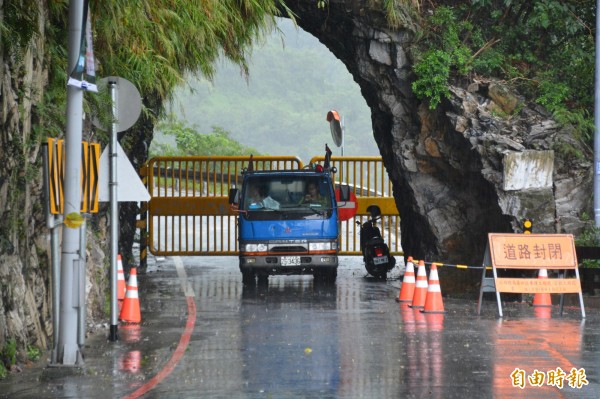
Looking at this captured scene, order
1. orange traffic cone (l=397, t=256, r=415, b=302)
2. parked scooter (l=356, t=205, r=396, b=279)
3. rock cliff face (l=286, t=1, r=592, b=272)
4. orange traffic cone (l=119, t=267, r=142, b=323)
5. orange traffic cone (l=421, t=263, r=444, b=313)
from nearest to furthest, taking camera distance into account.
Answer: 1. orange traffic cone (l=119, t=267, r=142, b=323)
2. orange traffic cone (l=421, t=263, r=444, b=313)
3. orange traffic cone (l=397, t=256, r=415, b=302)
4. rock cliff face (l=286, t=1, r=592, b=272)
5. parked scooter (l=356, t=205, r=396, b=279)

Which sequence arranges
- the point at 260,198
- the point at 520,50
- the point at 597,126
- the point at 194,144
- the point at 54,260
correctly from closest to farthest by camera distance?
the point at 54,260
the point at 597,126
the point at 260,198
the point at 520,50
the point at 194,144

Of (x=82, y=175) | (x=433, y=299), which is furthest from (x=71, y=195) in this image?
(x=433, y=299)

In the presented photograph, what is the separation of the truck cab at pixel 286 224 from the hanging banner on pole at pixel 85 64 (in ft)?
32.7

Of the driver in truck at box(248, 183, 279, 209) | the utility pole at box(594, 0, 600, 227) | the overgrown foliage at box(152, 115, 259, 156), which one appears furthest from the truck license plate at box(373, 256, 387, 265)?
the overgrown foliage at box(152, 115, 259, 156)

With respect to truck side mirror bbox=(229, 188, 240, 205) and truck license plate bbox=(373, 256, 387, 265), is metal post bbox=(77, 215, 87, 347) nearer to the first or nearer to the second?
truck side mirror bbox=(229, 188, 240, 205)

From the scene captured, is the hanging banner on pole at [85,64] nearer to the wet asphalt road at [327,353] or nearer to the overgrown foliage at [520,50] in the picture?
the wet asphalt road at [327,353]

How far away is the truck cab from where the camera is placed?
21953mm

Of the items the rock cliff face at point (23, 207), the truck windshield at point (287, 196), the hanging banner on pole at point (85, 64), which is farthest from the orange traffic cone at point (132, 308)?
the truck windshield at point (287, 196)

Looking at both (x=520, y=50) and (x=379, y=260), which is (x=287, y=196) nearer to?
(x=379, y=260)

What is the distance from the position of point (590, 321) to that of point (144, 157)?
1286 cm

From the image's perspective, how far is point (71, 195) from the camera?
1214 centimetres

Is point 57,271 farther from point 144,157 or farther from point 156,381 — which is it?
point 144,157

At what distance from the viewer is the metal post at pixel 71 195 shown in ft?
39.5

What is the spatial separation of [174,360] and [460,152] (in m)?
11.2
